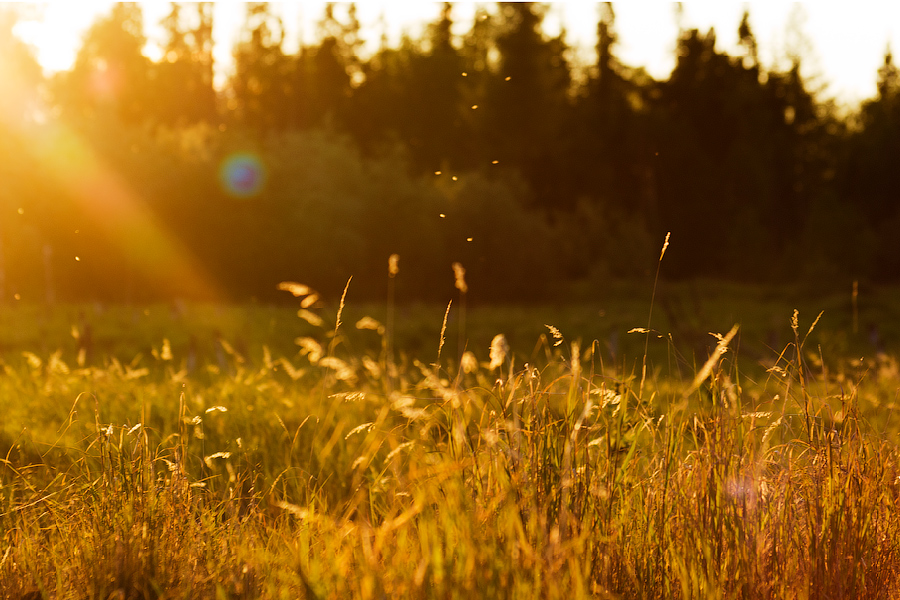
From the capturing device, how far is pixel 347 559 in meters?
3.11

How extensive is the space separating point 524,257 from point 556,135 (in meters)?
12.7

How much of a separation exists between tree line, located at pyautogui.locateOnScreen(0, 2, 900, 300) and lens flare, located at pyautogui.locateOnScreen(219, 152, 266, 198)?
176mm

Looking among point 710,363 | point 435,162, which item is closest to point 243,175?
point 435,162

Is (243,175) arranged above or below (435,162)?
below

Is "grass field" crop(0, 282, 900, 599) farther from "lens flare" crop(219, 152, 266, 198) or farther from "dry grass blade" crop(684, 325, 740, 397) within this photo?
"lens flare" crop(219, 152, 266, 198)

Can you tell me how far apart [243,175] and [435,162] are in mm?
14159

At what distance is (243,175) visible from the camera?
39.3 metres

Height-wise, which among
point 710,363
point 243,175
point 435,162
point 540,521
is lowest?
point 540,521

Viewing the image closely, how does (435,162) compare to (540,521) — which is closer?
(540,521)

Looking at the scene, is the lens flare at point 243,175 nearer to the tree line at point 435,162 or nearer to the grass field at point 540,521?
the tree line at point 435,162

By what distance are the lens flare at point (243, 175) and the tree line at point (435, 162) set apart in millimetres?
176

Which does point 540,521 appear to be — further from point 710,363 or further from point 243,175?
point 243,175

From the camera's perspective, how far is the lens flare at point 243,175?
38719 mm

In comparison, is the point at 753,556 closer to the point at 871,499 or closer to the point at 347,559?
the point at 871,499
